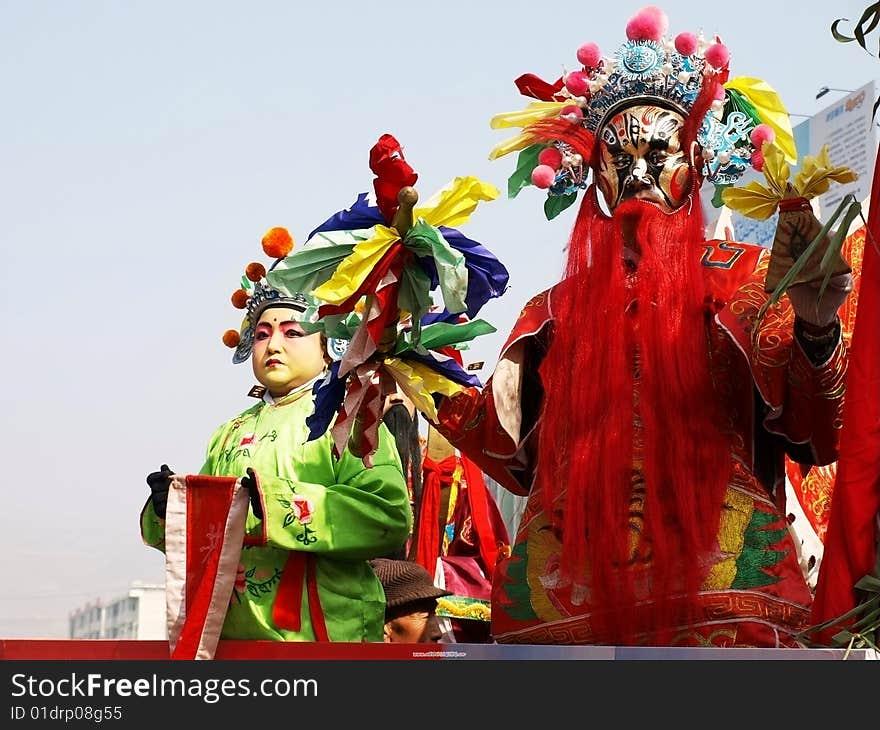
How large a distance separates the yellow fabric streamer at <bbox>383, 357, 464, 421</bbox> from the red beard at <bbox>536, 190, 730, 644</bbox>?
0.22 meters

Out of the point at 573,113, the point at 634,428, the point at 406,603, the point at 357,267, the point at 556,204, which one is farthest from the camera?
the point at 406,603

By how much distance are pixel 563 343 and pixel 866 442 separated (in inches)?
31.2

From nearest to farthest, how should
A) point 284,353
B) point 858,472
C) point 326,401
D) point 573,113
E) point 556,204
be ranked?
point 858,472 < point 326,401 < point 573,113 < point 556,204 < point 284,353

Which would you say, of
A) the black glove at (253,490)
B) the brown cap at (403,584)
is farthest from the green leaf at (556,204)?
the brown cap at (403,584)

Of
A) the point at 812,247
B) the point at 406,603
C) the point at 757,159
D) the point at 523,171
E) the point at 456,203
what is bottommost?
the point at 406,603

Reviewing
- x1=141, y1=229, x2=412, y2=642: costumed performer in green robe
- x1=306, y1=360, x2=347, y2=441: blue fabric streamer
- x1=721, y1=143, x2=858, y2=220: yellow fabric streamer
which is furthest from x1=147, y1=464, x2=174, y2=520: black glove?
x1=721, y1=143, x2=858, y2=220: yellow fabric streamer

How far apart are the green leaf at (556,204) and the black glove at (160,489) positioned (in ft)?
3.41

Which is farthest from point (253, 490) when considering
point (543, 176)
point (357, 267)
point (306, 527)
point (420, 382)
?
point (543, 176)

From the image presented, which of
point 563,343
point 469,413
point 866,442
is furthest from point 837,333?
point 469,413

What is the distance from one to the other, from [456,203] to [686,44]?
2.43 ft

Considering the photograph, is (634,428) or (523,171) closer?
(634,428)

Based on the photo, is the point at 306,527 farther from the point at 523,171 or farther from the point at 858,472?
the point at 858,472

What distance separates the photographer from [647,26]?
3.12 meters

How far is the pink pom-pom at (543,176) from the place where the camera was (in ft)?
10.3
